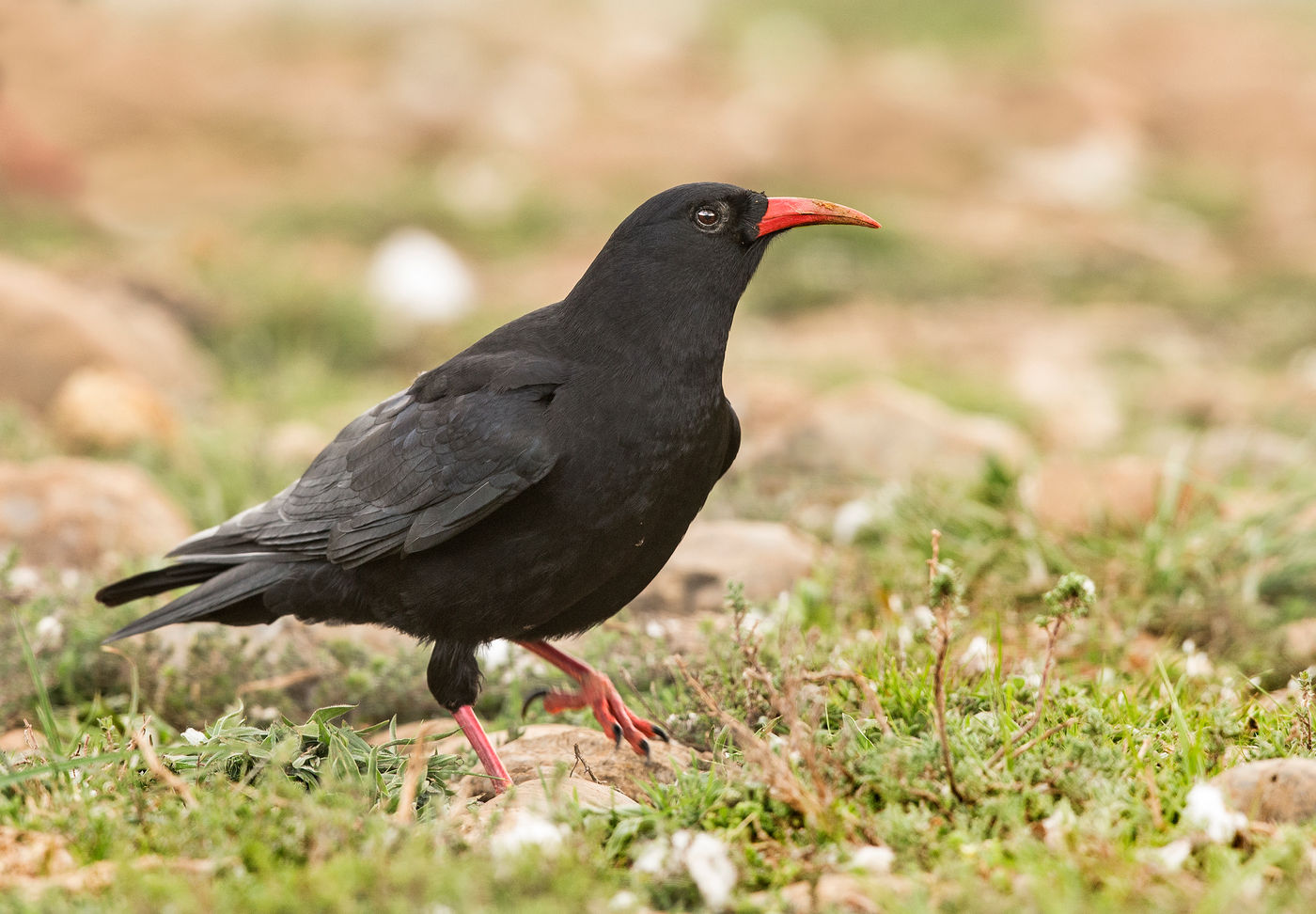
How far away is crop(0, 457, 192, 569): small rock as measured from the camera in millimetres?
5242

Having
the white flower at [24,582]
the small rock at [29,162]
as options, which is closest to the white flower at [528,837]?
the white flower at [24,582]

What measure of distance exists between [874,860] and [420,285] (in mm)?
9402

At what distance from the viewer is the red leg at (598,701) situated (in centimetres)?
355

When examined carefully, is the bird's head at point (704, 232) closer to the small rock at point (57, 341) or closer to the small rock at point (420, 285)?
→ the small rock at point (57, 341)

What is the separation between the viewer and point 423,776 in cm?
311

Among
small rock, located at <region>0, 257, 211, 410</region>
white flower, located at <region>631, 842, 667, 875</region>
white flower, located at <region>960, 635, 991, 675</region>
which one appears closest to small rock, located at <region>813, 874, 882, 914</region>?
white flower, located at <region>631, 842, 667, 875</region>

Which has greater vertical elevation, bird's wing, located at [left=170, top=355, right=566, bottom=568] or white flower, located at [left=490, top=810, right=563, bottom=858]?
bird's wing, located at [left=170, top=355, right=566, bottom=568]

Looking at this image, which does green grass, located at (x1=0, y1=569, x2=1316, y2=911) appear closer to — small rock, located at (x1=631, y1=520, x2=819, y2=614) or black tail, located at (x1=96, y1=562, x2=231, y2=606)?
black tail, located at (x1=96, y1=562, x2=231, y2=606)

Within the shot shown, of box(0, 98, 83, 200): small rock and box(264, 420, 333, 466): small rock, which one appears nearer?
box(264, 420, 333, 466): small rock

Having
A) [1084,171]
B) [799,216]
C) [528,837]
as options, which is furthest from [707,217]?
[1084,171]

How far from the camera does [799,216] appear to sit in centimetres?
377

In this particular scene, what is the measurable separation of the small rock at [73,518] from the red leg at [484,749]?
223cm

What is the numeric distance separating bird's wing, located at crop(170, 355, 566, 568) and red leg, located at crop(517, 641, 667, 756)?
0.58 metres

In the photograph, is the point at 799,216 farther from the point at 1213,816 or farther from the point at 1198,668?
the point at 1213,816
